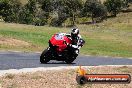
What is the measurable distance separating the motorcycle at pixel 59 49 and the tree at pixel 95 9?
123 m

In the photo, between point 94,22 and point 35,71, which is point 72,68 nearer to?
point 35,71

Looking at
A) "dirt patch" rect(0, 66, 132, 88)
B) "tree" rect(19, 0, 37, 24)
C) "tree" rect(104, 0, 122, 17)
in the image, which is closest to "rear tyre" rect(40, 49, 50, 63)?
"dirt patch" rect(0, 66, 132, 88)

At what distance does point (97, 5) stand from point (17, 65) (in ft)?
411

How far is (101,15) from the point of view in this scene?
144 meters

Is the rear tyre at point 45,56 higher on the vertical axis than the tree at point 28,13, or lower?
higher

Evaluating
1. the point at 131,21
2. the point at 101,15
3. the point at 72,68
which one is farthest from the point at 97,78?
the point at 101,15

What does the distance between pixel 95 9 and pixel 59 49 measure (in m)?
125

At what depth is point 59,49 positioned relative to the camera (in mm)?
18844

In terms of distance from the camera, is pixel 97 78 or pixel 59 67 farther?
pixel 59 67

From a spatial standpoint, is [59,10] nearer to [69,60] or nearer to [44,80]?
[69,60]

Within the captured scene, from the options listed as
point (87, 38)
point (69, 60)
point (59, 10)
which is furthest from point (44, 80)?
point (59, 10)

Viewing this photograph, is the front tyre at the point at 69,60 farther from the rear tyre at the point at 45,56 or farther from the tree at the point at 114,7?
the tree at the point at 114,7

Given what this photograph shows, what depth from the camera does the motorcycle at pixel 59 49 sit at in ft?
60.4

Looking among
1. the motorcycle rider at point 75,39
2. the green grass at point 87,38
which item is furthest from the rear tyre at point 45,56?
the green grass at point 87,38
